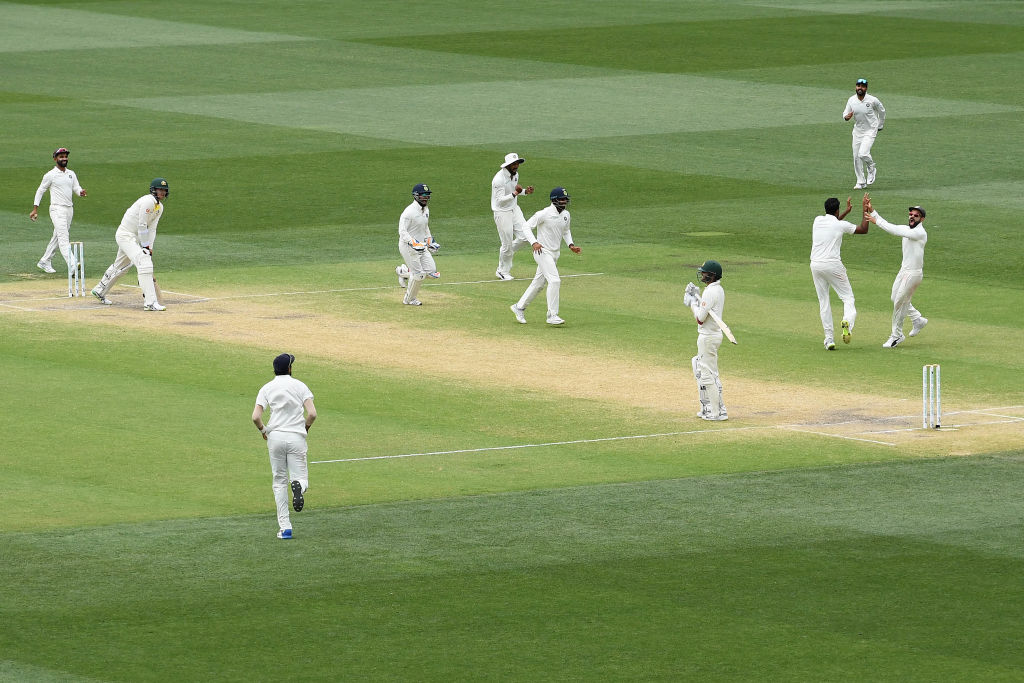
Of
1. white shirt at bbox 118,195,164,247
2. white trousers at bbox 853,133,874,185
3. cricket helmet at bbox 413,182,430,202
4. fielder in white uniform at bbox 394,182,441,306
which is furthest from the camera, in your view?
white trousers at bbox 853,133,874,185

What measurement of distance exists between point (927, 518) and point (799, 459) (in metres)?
2.68

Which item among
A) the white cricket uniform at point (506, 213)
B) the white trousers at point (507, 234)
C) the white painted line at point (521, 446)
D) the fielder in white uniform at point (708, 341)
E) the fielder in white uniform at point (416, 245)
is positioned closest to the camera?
the white painted line at point (521, 446)

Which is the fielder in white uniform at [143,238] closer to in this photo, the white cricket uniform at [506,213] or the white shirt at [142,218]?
the white shirt at [142,218]

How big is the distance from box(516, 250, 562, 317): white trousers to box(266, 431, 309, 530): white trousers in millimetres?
11453

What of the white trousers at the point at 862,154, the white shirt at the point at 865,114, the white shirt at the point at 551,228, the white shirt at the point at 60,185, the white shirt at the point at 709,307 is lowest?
the white shirt at the point at 709,307

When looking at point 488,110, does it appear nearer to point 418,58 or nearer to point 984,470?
point 418,58

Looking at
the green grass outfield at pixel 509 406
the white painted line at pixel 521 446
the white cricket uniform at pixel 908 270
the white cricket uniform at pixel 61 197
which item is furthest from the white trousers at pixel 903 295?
the white cricket uniform at pixel 61 197

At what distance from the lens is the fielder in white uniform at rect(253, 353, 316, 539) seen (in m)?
17.3

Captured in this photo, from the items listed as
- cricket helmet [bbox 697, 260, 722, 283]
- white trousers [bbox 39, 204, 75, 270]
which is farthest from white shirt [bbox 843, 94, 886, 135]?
cricket helmet [bbox 697, 260, 722, 283]

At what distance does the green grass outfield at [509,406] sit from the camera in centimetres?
1506

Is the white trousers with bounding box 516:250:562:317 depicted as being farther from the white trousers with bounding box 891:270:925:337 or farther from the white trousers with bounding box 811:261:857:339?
the white trousers with bounding box 891:270:925:337

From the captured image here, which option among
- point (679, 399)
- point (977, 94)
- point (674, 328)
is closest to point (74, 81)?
point (977, 94)

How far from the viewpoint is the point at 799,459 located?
20.7 meters

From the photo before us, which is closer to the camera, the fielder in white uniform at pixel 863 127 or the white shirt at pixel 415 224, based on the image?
the white shirt at pixel 415 224
